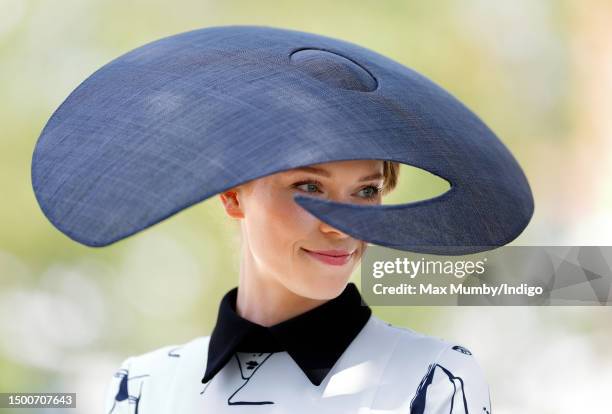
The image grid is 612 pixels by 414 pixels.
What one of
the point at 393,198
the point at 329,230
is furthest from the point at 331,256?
the point at 393,198

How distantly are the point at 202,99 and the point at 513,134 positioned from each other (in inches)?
80.2

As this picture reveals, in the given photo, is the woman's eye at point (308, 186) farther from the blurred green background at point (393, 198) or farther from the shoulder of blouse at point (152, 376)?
the blurred green background at point (393, 198)

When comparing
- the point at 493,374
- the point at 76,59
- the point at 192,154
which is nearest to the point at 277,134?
the point at 192,154

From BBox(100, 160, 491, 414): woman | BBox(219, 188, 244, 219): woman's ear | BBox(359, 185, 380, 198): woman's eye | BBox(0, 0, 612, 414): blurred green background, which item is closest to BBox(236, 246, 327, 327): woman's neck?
BBox(100, 160, 491, 414): woman

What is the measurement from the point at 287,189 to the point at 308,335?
0.91ft

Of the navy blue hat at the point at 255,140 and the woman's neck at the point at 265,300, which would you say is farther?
the woman's neck at the point at 265,300

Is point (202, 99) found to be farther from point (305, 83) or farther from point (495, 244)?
point (495, 244)

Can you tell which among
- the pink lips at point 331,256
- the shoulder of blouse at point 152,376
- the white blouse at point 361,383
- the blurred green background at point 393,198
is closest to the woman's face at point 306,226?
the pink lips at point 331,256

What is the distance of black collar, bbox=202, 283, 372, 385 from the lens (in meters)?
1.43

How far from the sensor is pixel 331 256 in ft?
4.33

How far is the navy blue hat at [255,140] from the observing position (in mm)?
1080

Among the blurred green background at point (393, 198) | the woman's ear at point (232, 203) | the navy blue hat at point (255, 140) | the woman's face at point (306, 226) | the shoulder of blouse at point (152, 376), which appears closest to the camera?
the navy blue hat at point (255, 140)

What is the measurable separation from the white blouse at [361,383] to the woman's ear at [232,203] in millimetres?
240

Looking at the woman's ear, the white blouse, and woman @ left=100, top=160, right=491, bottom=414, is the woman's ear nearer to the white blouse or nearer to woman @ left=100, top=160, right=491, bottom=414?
woman @ left=100, top=160, right=491, bottom=414
